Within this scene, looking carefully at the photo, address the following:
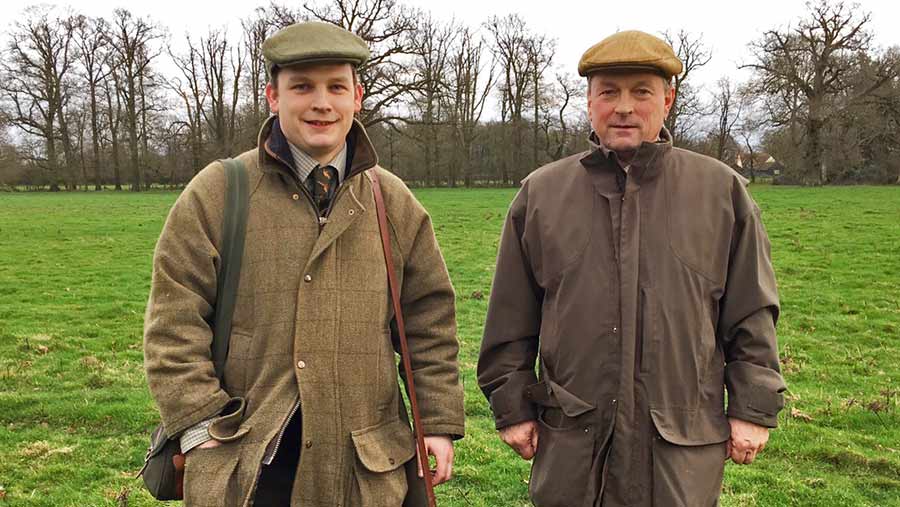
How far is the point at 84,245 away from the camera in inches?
728

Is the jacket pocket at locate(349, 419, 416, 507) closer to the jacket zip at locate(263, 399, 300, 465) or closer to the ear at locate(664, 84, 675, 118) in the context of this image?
the jacket zip at locate(263, 399, 300, 465)

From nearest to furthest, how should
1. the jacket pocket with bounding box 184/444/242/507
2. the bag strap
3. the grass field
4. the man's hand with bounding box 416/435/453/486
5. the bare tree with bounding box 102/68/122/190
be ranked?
1. the jacket pocket with bounding box 184/444/242/507
2. the bag strap
3. the man's hand with bounding box 416/435/453/486
4. the grass field
5. the bare tree with bounding box 102/68/122/190

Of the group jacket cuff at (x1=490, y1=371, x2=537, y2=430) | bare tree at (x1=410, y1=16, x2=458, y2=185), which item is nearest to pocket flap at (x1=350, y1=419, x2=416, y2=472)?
jacket cuff at (x1=490, y1=371, x2=537, y2=430)

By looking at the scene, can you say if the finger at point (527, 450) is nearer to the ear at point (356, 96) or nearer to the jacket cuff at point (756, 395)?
the jacket cuff at point (756, 395)

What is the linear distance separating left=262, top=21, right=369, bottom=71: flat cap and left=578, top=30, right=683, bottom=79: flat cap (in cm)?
86

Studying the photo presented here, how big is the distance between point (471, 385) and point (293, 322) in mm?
4636

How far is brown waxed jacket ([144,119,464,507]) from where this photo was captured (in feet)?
7.78

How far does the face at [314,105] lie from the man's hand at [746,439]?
177 centimetres

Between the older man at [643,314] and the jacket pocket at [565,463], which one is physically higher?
the older man at [643,314]

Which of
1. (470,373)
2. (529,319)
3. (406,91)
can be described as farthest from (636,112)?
(406,91)

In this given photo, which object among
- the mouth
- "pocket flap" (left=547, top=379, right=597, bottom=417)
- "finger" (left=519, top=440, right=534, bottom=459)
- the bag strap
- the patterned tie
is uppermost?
the mouth

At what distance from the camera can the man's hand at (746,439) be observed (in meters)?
2.65

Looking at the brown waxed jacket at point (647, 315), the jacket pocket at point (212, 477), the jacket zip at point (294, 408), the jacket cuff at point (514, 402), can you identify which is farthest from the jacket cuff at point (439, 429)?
the jacket pocket at point (212, 477)

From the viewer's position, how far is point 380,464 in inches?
98.7
